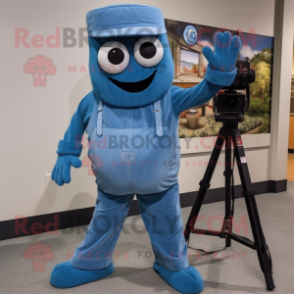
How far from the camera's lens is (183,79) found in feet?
9.96

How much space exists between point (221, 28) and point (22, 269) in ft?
8.35

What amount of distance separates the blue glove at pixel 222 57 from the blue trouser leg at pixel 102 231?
0.72 m

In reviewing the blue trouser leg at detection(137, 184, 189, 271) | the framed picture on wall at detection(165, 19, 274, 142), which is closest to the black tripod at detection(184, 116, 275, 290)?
the blue trouser leg at detection(137, 184, 189, 271)

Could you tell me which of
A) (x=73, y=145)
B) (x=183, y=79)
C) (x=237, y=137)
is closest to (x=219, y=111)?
(x=237, y=137)

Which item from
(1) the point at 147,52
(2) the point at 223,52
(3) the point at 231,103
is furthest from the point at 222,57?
(3) the point at 231,103

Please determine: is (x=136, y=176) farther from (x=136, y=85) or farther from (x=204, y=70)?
(x=204, y=70)

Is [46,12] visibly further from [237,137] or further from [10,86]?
[237,137]

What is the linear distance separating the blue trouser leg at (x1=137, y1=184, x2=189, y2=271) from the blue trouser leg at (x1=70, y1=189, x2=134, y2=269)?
0.12 metres

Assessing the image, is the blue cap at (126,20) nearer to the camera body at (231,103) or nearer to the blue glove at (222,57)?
the blue glove at (222,57)

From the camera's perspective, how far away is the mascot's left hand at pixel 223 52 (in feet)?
4.78

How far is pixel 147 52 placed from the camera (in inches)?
62.8

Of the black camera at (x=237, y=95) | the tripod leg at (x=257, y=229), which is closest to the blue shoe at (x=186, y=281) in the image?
the tripod leg at (x=257, y=229)

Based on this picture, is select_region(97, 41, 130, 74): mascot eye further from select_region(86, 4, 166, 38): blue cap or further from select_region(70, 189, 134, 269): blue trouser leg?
select_region(70, 189, 134, 269): blue trouser leg

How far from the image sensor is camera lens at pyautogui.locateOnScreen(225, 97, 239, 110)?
1.88 metres
